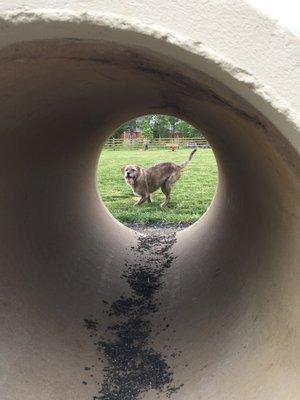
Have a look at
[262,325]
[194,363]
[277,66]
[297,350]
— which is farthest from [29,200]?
[277,66]

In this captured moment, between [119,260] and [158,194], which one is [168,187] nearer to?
[158,194]

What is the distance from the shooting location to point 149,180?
1061cm

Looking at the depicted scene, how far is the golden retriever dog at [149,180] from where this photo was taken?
1047 centimetres

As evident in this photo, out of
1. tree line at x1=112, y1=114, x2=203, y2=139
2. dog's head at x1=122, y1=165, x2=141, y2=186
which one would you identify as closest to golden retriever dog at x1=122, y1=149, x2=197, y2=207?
dog's head at x1=122, y1=165, x2=141, y2=186

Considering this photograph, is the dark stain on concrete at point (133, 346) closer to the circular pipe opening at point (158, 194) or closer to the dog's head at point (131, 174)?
the circular pipe opening at point (158, 194)

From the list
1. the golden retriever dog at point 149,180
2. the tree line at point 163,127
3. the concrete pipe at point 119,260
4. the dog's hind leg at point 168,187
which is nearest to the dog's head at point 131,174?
the golden retriever dog at point 149,180

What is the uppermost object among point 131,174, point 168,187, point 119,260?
point 131,174

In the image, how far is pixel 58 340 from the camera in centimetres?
310

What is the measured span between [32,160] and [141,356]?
1415 millimetres

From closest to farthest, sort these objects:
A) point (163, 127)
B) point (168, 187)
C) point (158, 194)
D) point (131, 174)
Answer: point (168, 187) → point (131, 174) → point (158, 194) → point (163, 127)

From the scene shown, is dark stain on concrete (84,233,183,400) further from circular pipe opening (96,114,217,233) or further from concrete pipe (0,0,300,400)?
circular pipe opening (96,114,217,233)

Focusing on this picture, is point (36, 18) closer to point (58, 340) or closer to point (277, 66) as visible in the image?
point (277, 66)

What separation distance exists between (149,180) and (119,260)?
553 cm

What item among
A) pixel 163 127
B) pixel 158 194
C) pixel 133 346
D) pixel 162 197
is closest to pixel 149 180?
pixel 162 197
